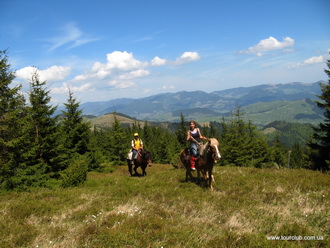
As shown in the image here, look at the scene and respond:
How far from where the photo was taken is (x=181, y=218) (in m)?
6.01

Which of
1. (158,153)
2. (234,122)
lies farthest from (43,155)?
(158,153)

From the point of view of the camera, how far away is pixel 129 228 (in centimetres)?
529

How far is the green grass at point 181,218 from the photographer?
4.75 m

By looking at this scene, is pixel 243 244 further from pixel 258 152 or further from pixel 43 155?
pixel 258 152

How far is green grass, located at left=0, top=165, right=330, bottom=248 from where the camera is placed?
4.75 meters

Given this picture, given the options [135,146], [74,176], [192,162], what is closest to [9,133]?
[74,176]

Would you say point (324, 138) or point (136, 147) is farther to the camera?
point (324, 138)

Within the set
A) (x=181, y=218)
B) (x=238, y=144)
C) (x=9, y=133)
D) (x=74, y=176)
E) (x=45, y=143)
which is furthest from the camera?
(x=238, y=144)

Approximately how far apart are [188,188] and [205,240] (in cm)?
521

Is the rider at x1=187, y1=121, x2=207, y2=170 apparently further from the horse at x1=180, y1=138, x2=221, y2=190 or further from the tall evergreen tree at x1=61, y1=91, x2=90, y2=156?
the tall evergreen tree at x1=61, y1=91, x2=90, y2=156

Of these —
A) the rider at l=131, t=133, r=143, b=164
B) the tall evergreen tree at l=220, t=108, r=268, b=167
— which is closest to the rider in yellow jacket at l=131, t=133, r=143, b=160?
the rider at l=131, t=133, r=143, b=164

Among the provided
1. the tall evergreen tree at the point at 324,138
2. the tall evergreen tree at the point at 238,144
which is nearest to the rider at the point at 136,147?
the tall evergreen tree at the point at 238,144

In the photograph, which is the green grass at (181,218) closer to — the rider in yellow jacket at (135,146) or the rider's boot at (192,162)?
the rider's boot at (192,162)

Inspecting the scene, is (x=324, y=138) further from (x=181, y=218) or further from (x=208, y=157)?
(x=181, y=218)
